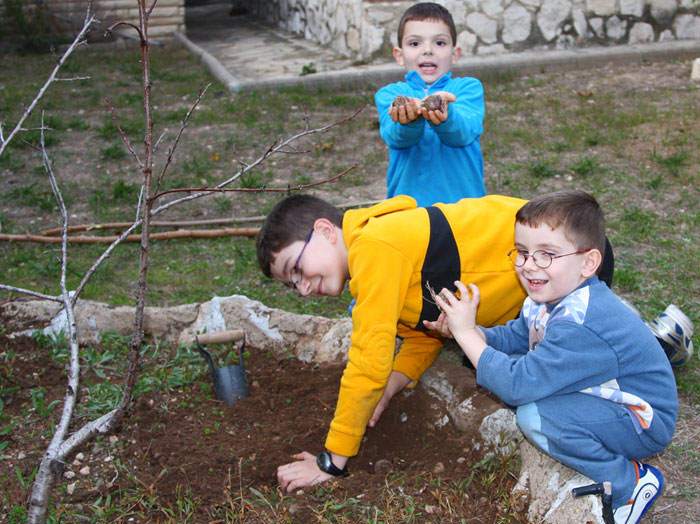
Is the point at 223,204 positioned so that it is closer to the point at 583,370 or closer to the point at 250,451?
the point at 250,451

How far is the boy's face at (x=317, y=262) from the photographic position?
121 inches

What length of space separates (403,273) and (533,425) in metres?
0.66

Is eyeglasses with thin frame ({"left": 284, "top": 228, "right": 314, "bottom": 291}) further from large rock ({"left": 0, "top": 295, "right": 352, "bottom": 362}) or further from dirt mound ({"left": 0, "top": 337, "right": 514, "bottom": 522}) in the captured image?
large rock ({"left": 0, "top": 295, "right": 352, "bottom": 362})

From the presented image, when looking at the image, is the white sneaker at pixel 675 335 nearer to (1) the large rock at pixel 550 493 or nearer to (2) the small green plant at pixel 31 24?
(1) the large rock at pixel 550 493

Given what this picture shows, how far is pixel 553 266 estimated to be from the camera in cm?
267

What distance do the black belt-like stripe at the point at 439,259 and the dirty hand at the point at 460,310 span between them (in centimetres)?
20

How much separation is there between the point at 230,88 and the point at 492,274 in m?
6.35

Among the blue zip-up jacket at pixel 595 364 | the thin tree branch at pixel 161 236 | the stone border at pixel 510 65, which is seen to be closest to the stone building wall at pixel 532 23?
the stone border at pixel 510 65

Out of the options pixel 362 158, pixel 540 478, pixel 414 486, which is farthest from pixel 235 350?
pixel 362 158

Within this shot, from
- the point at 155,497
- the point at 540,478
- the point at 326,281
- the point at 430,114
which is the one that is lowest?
the point at 155,497

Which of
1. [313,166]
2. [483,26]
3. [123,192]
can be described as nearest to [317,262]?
[123,192]

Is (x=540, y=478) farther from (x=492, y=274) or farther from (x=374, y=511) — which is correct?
(x=492, y=274)

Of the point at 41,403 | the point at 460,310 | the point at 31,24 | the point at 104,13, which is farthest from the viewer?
→ the point at 104,13

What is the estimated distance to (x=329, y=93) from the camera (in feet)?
28.9
